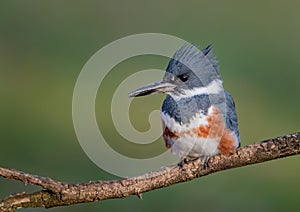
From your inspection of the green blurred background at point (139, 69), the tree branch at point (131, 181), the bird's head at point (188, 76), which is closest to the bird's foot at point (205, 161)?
the tree branch at point (131, 181)

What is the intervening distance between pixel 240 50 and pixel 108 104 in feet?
10.3

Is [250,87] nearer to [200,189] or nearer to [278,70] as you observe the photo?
[278,70]

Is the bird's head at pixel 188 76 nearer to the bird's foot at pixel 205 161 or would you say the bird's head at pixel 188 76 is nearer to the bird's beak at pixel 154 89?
the bird's beak at pixel 154 89

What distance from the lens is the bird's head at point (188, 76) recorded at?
11.6ft

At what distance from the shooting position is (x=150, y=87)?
350 centimetres

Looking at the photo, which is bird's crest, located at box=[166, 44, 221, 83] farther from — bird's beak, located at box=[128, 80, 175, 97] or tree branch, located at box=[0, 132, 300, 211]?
tree branch, located at box=[0, 132, 300, 211]

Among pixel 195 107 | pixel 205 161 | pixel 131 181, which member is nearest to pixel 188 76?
pixel 195 107

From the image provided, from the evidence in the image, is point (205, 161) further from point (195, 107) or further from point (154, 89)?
point (154, 89)

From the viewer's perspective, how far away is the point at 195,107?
348cm

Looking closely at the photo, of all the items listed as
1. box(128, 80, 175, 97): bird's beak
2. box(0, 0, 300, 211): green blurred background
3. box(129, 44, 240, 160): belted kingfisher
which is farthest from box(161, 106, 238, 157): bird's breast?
box(0, 0, 300, 211): green blurred background

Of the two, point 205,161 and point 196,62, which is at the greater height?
point 196,62

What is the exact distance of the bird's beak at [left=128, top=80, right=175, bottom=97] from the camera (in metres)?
3.48

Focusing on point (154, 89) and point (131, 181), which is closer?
point (131, 181)

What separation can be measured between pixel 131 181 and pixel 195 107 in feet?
1.87
